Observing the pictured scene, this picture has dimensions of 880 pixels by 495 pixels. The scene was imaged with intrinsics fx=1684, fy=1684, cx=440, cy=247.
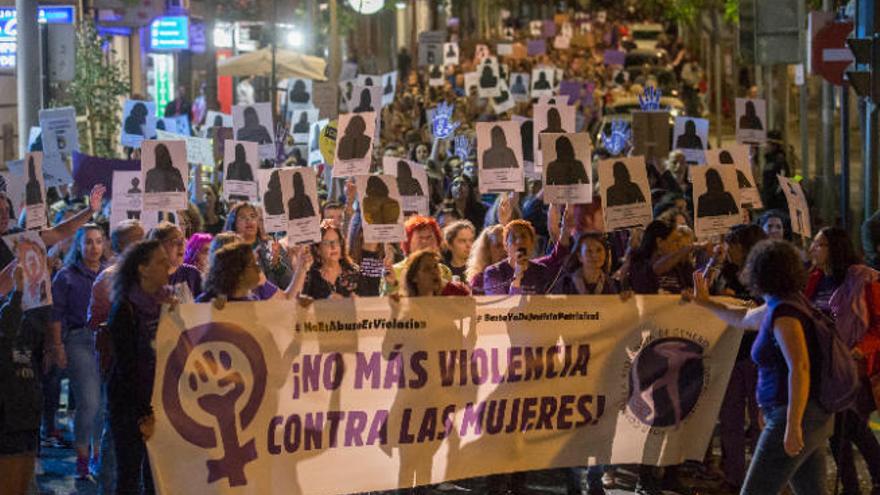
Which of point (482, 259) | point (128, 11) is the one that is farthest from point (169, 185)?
point (128, 11)

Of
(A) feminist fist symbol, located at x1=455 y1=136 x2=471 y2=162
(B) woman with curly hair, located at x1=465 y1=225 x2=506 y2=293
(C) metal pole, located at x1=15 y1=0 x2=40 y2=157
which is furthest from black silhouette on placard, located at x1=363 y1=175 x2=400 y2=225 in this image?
(A) feminist fist symbol, located at x1=455 y1=136 x2=471 y2=162

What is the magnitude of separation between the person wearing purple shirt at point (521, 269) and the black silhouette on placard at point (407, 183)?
2237 millimetres

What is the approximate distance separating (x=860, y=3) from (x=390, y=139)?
1420cm

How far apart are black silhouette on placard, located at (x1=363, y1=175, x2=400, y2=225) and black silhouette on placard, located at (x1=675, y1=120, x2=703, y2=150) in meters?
6.61

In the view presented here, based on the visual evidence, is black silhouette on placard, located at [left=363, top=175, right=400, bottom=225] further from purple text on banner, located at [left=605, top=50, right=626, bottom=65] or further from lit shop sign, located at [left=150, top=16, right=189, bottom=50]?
purple text on banner, located at [left=605, top=50, right=626, bottom=65]

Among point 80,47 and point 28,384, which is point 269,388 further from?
point 80,47

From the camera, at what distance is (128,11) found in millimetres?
32688

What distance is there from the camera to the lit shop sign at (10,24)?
2031 cm

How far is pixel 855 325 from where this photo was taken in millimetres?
9344

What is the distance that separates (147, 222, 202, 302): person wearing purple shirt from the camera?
9.64 metres

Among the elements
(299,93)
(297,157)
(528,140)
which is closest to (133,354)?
(528,140)

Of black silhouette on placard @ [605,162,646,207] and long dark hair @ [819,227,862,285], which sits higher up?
black silhouette on placard @ [605,162,646,207]

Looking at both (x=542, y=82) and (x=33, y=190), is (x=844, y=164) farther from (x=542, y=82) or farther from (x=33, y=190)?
(x=542, y=82)

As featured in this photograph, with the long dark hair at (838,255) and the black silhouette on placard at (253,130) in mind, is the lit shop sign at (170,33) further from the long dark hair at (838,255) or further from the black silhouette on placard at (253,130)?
the long dark hair at (838,255)
